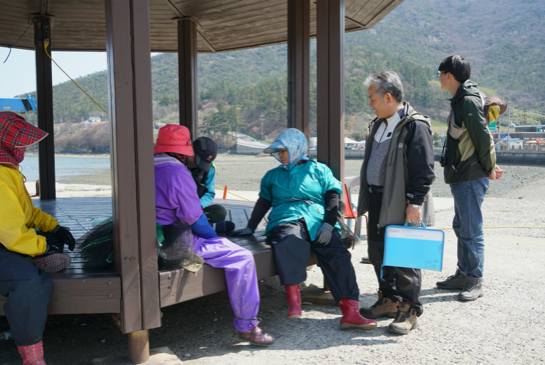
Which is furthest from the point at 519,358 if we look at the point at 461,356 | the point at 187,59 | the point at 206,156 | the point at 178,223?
the point at 187,59

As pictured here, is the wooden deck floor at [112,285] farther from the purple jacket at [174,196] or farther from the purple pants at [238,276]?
the purple jacket at [174,196]

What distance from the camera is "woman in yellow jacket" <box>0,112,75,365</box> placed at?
2141 millimetres

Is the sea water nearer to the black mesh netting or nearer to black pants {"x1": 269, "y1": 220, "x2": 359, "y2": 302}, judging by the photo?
the black mesh netting

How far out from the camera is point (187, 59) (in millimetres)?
5992

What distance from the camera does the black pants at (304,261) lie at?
9.90 ft

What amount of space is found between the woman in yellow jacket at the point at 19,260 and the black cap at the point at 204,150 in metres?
1.27

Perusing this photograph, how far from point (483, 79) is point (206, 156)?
12291 centimetres

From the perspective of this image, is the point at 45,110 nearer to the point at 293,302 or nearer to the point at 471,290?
the point at 293,302

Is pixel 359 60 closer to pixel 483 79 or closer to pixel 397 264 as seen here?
pixel 483 79

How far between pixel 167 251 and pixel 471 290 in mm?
2439

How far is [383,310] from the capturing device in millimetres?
3168

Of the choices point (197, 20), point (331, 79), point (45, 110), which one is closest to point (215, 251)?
point (331, 79)

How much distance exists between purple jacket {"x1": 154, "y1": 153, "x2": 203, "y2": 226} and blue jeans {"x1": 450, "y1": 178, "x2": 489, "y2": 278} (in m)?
2.11

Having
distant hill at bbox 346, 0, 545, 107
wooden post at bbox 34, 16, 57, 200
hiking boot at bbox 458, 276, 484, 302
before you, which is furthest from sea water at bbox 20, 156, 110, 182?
distant hill at bbox 346, 0, 545, 107
